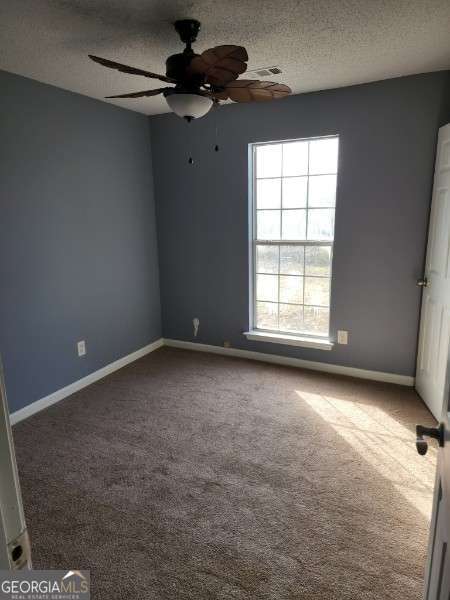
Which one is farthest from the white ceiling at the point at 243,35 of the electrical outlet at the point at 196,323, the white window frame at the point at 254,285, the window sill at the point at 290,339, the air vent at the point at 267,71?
the electrical outlet at the point at 196,323

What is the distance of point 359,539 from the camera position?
1.79 m

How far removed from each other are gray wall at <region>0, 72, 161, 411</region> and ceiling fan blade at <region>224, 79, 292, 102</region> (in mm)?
1686

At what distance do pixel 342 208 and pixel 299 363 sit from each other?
4.99 ft

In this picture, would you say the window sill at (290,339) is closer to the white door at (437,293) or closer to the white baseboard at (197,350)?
the white baseboard at (197,350)

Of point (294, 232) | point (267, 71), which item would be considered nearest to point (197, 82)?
point (267, 71)

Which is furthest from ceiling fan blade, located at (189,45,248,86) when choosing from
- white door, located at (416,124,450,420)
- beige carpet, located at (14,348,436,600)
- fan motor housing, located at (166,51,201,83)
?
beige carpet, located at (14,348,436,600)

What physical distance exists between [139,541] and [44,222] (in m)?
2.33

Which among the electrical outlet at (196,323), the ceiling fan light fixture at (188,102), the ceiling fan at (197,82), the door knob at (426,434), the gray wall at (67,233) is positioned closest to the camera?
the door knob at (426,434)

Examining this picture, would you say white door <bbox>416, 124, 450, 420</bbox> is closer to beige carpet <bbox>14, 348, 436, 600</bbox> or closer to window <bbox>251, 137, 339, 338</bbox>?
beige carpet <bbox>14, 348, 436, 600</bbox>

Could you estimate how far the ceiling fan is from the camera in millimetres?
1736

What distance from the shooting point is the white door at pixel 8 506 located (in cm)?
65

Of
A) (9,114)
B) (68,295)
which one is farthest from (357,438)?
(9,114)

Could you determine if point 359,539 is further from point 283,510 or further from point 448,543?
point 448,543

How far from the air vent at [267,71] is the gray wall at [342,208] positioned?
660mm
